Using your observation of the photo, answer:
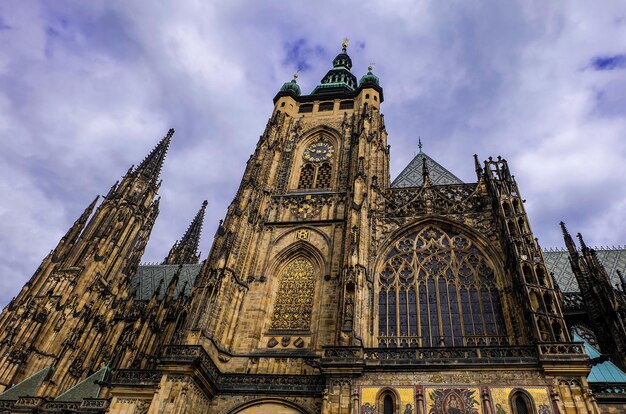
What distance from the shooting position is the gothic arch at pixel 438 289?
15844 mm

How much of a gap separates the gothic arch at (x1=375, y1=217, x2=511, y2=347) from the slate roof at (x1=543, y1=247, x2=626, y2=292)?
29.6 ft

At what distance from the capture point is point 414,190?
21094 mm

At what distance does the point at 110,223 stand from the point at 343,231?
924 inches

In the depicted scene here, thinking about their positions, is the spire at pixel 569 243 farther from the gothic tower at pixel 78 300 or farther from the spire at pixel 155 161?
the spire at pixel 155 161

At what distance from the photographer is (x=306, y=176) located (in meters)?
24.7

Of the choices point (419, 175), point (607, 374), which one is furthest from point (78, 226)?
point (607, 374)

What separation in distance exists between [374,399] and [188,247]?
1470 inches

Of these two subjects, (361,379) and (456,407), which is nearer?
(456,407)

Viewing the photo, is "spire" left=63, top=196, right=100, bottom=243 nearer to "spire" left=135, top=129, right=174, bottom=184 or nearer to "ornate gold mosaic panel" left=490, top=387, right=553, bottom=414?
"spire" left=135, top=129, right=174, bottom=184

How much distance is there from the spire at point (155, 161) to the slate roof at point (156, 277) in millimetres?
8693

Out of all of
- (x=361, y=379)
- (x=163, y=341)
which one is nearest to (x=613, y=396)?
(x=361, y=379)

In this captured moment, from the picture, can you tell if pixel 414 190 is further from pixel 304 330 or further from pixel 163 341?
pixel 163 341

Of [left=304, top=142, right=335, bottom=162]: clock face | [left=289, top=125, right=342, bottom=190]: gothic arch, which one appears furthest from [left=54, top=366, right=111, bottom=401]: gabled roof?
[left=304, top=142, right=335, bottom=162]: clock face

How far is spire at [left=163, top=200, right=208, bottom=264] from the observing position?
4509 cm
